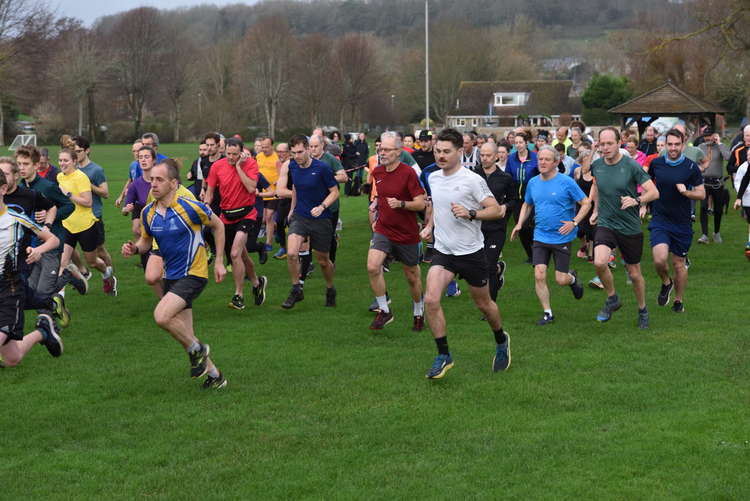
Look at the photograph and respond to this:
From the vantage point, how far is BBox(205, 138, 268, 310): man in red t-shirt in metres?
11.3

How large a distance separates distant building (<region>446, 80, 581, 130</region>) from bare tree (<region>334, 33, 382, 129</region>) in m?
10.7

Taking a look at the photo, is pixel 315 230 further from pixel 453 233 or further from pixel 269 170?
pixel 269 170

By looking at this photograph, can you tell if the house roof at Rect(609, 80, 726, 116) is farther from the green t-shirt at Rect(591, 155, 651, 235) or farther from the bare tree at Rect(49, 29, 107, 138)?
the bare tree at Rect(49, 29, 107, 138)

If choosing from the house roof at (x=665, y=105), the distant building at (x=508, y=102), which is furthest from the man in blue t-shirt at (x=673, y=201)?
the distant building at (x=508, y=102)

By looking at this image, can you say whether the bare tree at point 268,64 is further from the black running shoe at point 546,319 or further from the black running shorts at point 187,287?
the black running shorts at point 187,287

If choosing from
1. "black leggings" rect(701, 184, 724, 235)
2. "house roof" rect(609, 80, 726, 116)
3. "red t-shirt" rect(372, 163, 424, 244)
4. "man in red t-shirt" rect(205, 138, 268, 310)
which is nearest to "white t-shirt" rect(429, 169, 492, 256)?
"red t-shirt" rect(372, 163, 424, 244)

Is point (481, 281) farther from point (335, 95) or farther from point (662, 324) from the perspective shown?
point (335, 95)

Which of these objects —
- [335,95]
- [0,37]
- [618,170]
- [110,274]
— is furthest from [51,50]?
[618,170]

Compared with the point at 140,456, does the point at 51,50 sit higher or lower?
higher

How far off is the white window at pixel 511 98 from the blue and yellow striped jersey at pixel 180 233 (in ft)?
315

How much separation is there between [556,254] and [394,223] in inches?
75.2

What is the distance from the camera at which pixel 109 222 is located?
21.4 m

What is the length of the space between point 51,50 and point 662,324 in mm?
59067

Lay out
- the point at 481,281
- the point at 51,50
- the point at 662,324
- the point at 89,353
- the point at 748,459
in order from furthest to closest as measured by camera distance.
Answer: the point at 51,50, the point at 662,324, the point at 89,353, the point at 481,281, the point at 748,459
